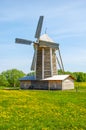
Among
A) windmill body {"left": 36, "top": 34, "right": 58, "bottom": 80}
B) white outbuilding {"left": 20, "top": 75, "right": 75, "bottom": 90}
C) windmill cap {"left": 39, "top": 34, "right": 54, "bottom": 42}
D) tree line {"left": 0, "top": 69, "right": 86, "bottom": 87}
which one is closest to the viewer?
white outbuilding {"left": 20, "top": 75, "right": 75, "bottom": 90}

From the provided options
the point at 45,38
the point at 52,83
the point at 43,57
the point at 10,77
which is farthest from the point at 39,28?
the point at 10,77

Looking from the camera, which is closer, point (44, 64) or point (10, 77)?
point (44, 64)

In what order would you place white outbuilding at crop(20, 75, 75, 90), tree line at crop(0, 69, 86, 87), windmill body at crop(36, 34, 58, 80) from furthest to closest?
tree line at crop(0, 69, 86, 87) → windmill body at crop(36, 34, 58, 80) → white outbuilding at crop(20, 75, 75, 90)

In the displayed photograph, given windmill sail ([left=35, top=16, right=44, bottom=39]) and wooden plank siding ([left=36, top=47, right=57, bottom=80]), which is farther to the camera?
windmill sail ([left=35, top=16, right=44, bottom=39])

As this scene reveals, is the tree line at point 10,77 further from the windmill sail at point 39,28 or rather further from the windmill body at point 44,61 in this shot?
the windmill body at point 44,61

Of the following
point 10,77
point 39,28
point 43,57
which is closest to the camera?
point 43,57

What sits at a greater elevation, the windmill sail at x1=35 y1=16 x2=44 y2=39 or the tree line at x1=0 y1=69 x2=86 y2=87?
the windmill sail at x1=35 y1=16 x2=44 y2=39

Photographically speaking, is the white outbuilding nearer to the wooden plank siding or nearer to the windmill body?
the wooden plank siding

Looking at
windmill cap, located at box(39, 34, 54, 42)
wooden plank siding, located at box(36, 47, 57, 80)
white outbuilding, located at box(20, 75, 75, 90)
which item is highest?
windmill cap, located at box(39, 34, 54, 42)

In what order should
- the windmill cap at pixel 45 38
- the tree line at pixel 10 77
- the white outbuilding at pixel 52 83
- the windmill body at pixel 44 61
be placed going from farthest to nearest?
the tree line at pixel 10 77
the windmill cap at pixel 45 38
the windmill body at pixel 44 61
the white outbuilding at pixel 52 83

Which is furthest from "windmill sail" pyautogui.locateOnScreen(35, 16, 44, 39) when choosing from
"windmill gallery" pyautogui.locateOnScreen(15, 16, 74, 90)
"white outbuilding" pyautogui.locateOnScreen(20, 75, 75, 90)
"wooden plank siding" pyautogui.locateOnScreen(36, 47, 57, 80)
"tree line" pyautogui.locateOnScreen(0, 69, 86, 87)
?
"tree line" pyautogui.locateOnScreen(0, 69, 86, 87)

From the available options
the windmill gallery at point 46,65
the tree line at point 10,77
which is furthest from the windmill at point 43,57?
the tree line at point 10,77

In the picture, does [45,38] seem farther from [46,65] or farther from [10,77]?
[10,77]

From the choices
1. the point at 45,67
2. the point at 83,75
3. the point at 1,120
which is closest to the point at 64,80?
the point at 45,67
